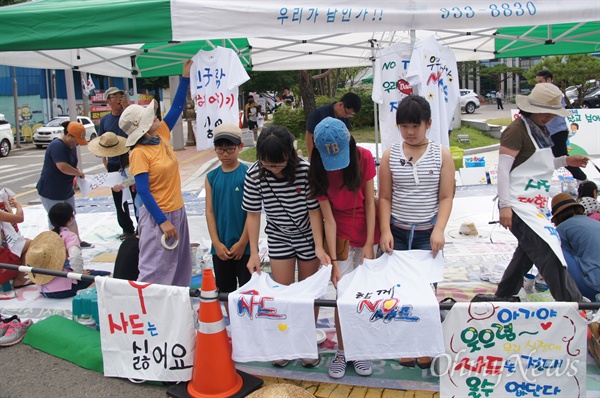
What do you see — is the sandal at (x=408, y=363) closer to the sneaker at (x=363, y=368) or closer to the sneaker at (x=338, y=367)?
the sneaker at (x=363, y=368)

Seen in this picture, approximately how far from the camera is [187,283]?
175 inches

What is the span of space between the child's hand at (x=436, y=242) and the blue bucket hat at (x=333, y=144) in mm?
710

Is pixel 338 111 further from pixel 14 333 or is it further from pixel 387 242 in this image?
pixel 14 333

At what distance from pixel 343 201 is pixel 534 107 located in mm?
1558

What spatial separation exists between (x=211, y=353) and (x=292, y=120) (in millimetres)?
17855

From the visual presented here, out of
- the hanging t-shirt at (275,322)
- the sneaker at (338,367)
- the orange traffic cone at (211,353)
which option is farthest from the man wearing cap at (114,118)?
the sneaker at (338,367)

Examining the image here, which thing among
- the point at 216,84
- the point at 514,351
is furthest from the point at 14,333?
the point at 514,351

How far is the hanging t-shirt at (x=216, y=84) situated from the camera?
4.76m

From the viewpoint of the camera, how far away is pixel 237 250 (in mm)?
3828

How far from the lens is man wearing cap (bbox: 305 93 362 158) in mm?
5844

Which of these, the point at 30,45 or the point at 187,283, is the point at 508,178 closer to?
the point at 187,283

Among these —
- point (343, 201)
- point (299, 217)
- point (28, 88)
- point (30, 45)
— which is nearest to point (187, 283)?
point (299, 217)

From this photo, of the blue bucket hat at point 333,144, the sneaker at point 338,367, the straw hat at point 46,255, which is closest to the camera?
the blue bucket hat at point 333,144

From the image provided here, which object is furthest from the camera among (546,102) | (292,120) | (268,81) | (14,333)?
(268,81)
